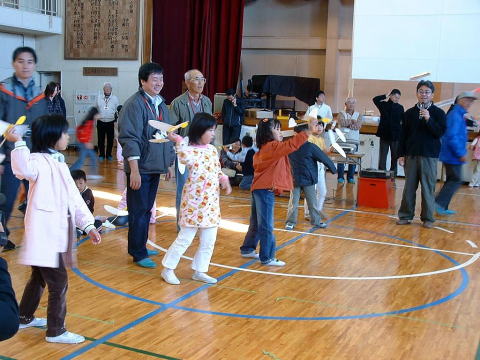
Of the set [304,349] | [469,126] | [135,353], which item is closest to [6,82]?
[135,353]

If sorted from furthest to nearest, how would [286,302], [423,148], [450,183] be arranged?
[450,183] → [423,148] → [286,302]

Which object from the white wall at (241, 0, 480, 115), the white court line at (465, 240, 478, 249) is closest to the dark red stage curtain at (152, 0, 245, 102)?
the white wall at (241, 0, 480, 115)

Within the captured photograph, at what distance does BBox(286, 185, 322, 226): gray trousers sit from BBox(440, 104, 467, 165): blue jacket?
6.61 ft

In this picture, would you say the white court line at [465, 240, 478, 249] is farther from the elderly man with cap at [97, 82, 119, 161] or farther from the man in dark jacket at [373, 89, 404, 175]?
the elderly man with cap at [97, 82, 119, 161]

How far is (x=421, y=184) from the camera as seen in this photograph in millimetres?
7020

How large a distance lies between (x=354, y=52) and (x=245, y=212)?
195 inches

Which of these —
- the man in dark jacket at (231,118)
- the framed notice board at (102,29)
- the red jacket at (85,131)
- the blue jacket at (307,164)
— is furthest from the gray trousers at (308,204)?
the framed notice board at (102,29)

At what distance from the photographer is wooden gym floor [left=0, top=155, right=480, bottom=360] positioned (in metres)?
3.43

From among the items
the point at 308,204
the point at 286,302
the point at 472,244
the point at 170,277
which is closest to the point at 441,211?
the point at 472,244

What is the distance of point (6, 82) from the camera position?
490 cm

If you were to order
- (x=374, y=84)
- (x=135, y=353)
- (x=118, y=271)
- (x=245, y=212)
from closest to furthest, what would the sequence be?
1. (x=135, y=353)
2. (x=118, y=271)
3. (x=245, y=212)
4. (x=374, y=84)

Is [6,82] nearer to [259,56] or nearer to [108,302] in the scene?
[108,302]

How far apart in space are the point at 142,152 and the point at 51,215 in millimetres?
1650

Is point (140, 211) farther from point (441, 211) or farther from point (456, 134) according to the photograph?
point (441, 211)
